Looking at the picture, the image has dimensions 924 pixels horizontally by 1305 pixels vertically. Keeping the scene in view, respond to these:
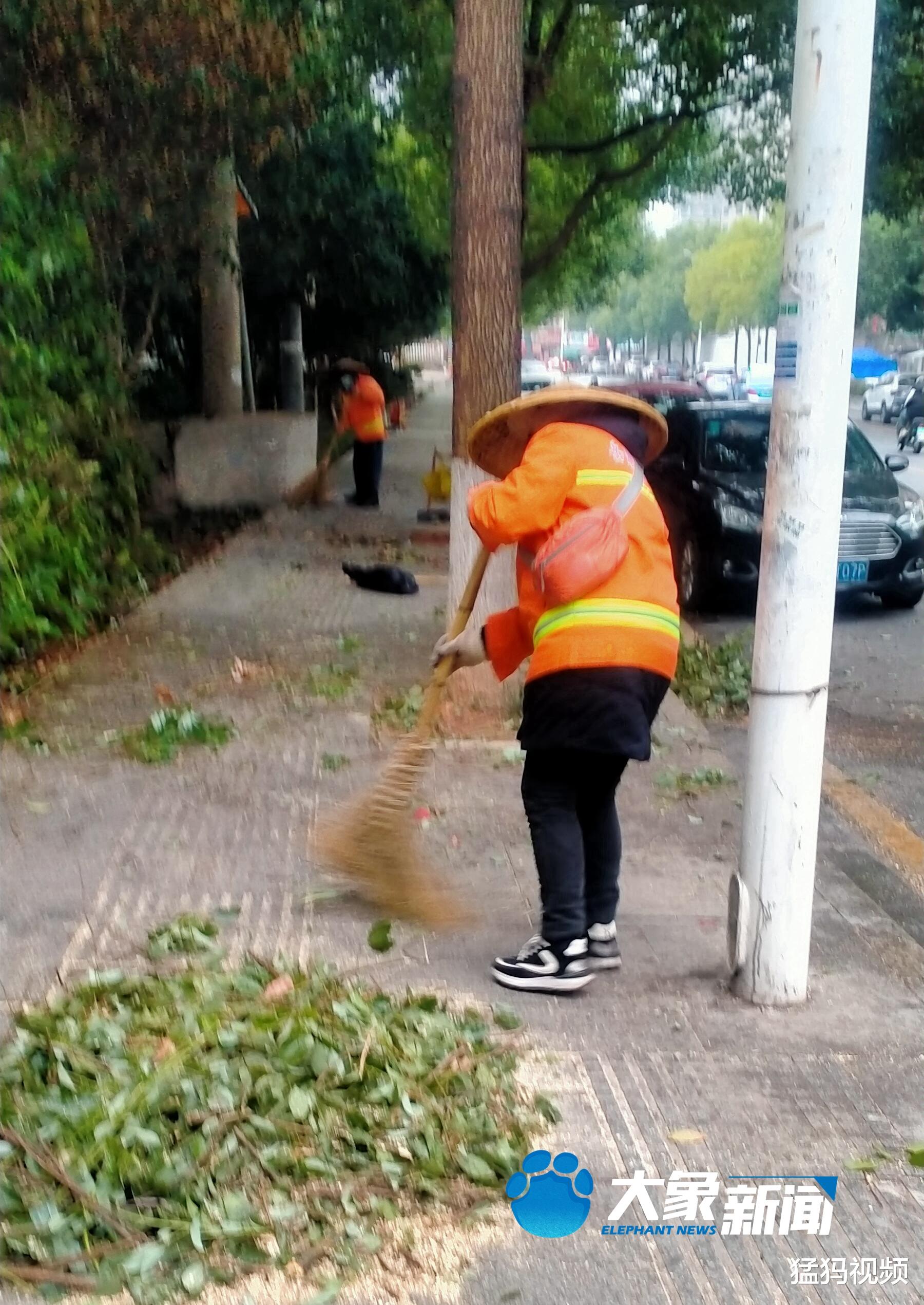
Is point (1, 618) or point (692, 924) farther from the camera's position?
point (1, 618)

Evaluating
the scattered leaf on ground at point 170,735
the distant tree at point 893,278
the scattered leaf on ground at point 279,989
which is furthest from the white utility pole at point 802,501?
the distant tree at point 893,278

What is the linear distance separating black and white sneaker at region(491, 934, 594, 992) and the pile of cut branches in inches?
13.2

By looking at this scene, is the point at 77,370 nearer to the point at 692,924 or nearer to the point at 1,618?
the point at 1,618

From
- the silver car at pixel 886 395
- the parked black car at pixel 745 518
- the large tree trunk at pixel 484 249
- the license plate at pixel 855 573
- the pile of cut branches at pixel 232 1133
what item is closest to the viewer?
the pile of cut branches at pixel 232 1133

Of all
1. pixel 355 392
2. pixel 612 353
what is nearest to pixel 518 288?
pixel 355 392

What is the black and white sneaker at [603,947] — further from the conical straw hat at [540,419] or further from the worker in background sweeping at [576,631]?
the conical straw hat at [540,419]

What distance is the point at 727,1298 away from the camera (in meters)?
2.75

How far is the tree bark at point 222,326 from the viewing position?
13898 mm

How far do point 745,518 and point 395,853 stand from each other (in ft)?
22.2

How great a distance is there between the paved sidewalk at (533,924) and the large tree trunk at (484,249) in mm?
881

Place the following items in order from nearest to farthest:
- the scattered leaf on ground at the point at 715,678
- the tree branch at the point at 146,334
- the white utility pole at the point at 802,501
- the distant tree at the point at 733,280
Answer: the white utility pole at the point at 802,501, the scattered leaf on ground at the point at 715,678, the tree branch at the point at 146,334, the distant tree at the point at 733,280

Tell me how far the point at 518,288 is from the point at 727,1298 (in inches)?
201

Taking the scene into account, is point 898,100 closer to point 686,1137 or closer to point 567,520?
point 567,520

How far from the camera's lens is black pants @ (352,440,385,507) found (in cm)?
1559
